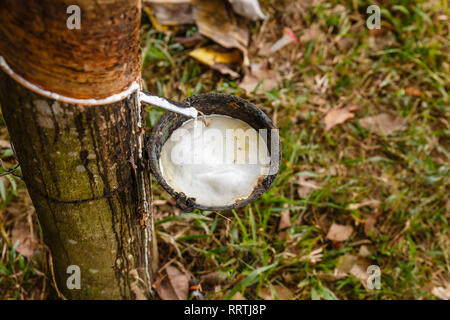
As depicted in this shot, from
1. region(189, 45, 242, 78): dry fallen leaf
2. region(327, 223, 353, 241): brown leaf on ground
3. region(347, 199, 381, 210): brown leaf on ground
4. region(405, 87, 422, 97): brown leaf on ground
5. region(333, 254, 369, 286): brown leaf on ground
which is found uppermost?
region(189, 45, 242, 78): dry fallen leaf

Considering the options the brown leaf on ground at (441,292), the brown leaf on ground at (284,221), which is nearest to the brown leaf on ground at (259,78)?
the brown leaf on ground at (284,221)

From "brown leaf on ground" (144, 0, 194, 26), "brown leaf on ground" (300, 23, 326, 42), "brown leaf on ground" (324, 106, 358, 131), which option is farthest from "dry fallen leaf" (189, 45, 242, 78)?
"brown leaf on ground" (324, 106, 358, 131)

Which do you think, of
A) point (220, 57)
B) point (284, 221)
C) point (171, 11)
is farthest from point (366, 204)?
point (171, 11)

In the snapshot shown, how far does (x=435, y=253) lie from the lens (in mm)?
2258

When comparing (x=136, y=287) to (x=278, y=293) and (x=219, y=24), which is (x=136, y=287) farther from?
(x=219, y=24)

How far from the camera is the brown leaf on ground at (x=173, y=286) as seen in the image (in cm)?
206

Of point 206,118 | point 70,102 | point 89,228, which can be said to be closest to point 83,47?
point 70,102

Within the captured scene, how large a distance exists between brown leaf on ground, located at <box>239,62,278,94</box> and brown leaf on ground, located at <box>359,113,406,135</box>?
0.63 meters

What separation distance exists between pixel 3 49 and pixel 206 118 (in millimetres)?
667

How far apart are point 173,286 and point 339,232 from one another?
955 millimetres

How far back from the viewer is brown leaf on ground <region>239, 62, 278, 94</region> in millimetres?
2611

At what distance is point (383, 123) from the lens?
2.66 metres

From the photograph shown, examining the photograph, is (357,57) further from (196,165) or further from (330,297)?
(196,165)

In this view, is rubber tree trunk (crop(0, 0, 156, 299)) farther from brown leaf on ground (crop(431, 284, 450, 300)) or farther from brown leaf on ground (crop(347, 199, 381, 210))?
brown leaf on ground (crop(431, 284, 450, 300))
